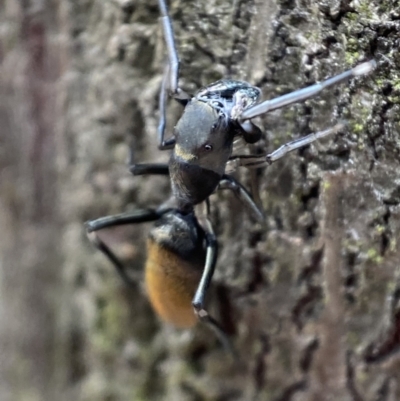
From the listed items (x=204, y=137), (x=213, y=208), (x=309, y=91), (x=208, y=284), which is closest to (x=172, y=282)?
(x=208, y=284)

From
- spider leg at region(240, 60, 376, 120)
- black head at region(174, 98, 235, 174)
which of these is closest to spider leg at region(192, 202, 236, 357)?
black head at region(174, 98, 235, 174)

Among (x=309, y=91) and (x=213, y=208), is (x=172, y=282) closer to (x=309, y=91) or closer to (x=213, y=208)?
(x=213, y=208)

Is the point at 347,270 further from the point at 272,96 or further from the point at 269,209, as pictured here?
the point at 272,96

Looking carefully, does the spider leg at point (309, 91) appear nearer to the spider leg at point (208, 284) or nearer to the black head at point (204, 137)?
the black head at point (204, 137)

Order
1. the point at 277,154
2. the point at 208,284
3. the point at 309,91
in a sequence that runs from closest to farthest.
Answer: the point at 309,91, the point at 277,154, the point at 208,284

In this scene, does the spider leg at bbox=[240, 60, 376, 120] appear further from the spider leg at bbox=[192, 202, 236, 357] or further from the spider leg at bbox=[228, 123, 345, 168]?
the spider leg at bbox=[192, 202, 236, 357]

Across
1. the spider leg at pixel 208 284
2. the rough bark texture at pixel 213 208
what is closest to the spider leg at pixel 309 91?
the rough bark texture at pixel 213 208

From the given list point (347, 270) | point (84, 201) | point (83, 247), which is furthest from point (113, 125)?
point (347, 270)
